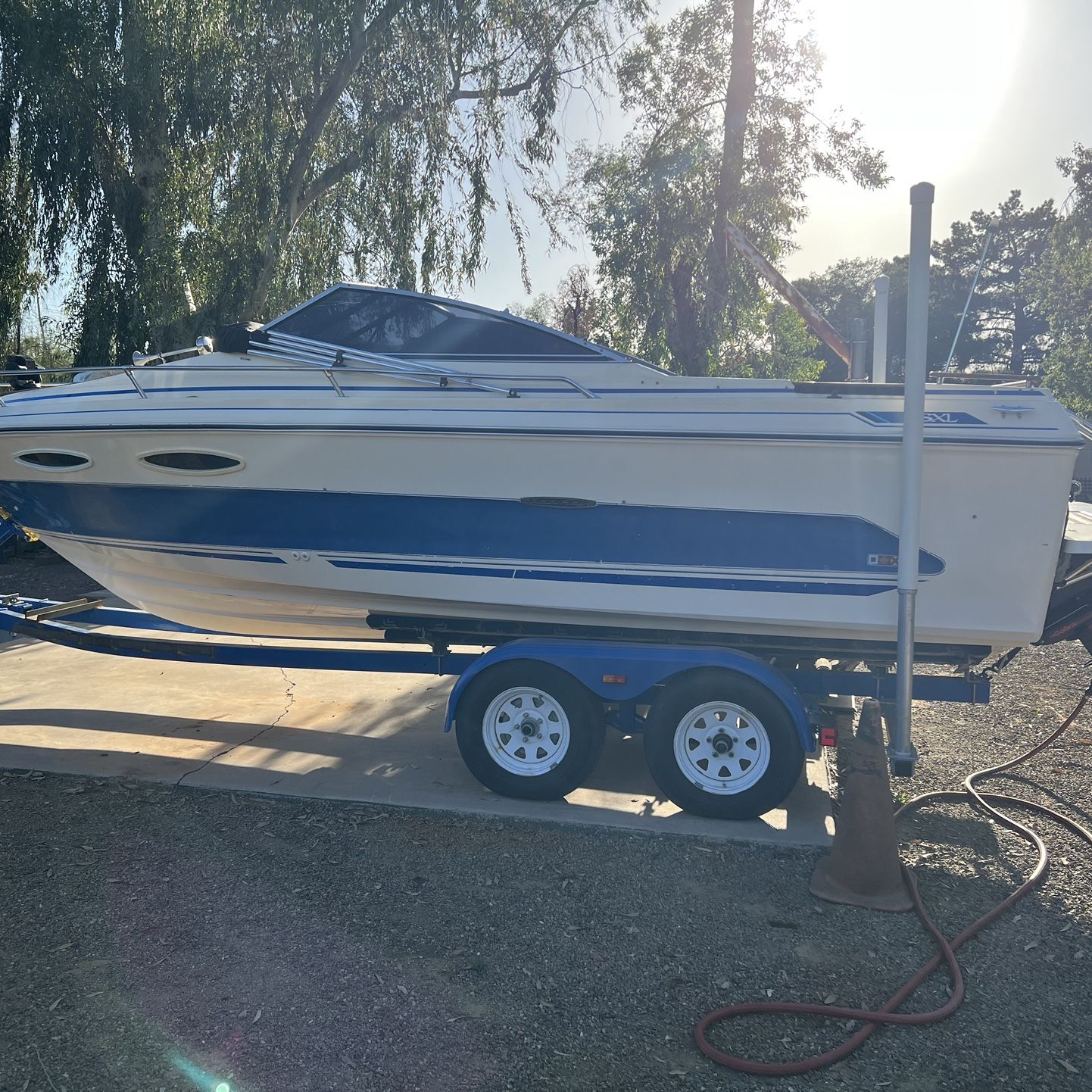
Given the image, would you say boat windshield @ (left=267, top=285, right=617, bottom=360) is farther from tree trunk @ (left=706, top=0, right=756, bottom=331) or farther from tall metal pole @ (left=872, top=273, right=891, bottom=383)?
tree trunk @ (left=706, top=0, right=756, bottom=331)

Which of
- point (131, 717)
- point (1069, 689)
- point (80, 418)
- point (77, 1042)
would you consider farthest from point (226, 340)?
point (1069, 689)

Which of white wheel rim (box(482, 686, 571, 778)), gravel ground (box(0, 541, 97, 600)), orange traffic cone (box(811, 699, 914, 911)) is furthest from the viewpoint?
gravel ground (box(0, 541, 97, 600))

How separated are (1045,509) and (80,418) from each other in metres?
5.19

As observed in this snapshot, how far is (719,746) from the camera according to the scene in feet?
16.3

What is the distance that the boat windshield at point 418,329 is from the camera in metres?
Result: 5.62

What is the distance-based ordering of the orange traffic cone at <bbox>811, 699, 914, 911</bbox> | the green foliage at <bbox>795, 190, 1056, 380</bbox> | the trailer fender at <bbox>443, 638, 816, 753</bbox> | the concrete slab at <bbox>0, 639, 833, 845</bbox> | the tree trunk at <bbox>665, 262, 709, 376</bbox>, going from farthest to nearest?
1. the green foliage at <bbox>795, 190, 1056, 380</bbox>
2. the tree trunk at <bbox>665, 262, 709, 376</bbox>
3. the concrete slab at <bbox>0, 639, 833, 845</bbox>
4. the trailer fender at <bbox>443, 638, 816, 753</bbox>
5. the orange traffic cone at <bbox>811, 699, 914, 911</bbox>

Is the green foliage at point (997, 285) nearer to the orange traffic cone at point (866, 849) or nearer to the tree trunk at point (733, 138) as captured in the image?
the tree trunk at point (733, 138)

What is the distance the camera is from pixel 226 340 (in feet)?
19.3

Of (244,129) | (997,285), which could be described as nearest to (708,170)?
(244,129)

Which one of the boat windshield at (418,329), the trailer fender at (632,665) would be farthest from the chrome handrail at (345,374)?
the trailer fender at (632,665)

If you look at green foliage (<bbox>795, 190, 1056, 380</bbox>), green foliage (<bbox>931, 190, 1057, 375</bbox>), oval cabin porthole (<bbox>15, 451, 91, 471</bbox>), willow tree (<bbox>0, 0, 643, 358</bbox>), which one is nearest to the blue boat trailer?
oval cabin porthole (<bbox>15, 451, 91, 471</bbox>)

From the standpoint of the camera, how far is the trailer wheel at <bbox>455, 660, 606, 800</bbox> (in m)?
5.09

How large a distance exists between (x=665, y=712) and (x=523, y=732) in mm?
781

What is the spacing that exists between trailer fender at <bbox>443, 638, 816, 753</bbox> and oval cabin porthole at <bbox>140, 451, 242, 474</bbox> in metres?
1.77
